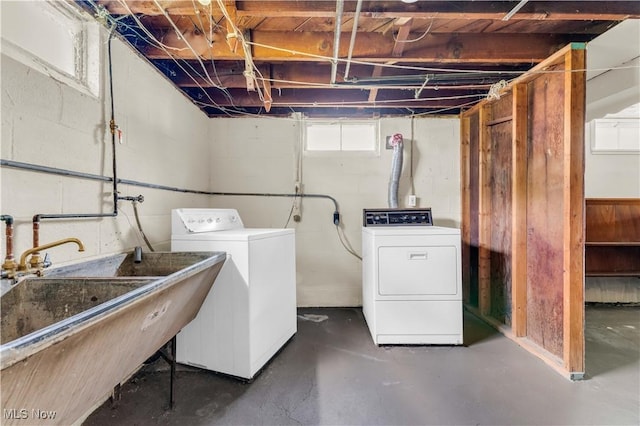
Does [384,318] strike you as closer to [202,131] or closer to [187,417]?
[187,417]

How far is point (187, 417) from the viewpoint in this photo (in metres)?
1.44

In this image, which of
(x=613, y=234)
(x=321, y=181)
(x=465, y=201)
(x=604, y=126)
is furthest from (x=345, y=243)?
(x=604, y=126)

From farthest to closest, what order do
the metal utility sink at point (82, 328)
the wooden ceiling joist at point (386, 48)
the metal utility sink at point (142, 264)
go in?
the wooden ceiling joist at point (386, 48)
the metal utility sink at point (142, 264)
the metal utility sink at point (82, 328)

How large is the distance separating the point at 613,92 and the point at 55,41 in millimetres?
3894

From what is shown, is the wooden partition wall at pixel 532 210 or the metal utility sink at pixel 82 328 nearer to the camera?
the metal utility sink at pixel 82 328

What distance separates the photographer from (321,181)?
9.80 ft

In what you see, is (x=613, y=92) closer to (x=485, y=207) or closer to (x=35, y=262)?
(x=485, y=207)

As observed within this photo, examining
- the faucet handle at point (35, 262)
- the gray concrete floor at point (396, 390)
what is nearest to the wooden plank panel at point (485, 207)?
the gray concrete floor at point (396, 390)

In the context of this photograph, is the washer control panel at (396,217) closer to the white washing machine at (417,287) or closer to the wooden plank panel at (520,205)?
the white washing machine at (417,287)

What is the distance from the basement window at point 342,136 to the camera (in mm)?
3025

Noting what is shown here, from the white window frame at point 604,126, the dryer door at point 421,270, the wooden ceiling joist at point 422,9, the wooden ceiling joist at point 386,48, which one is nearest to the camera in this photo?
the wooden ceiling joist at point 422,9

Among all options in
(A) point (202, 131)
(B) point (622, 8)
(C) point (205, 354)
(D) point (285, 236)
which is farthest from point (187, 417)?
(B) point (622, 8)

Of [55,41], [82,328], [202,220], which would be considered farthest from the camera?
[202,220]

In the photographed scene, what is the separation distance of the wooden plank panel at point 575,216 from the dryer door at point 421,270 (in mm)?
671
